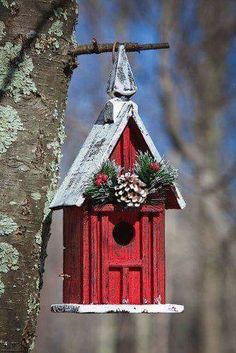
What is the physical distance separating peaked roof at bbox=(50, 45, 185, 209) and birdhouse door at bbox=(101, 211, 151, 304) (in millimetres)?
132

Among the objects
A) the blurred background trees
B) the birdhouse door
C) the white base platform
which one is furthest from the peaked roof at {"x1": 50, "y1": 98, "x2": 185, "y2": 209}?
Result: the blurred background trees

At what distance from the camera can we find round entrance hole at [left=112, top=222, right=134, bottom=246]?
3115 mm

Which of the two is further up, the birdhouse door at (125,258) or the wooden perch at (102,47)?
the wooden perch at (102,47)

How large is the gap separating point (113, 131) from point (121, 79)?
0.49ft

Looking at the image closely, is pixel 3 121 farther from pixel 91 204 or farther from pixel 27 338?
pixel 27 338

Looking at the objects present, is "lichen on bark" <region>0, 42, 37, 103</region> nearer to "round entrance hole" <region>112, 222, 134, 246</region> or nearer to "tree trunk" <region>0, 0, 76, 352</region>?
"tree trunk" <region>0, 0, 76, 352</region>

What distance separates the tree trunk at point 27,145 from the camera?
2.82m

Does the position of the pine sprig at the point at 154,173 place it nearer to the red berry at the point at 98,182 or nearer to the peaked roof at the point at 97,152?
the peaked roof at the point at 97,152

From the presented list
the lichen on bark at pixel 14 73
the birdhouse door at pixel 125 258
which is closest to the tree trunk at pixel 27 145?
the lichen on bark at pixel 14 73

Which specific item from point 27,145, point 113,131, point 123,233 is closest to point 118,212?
point 123,233

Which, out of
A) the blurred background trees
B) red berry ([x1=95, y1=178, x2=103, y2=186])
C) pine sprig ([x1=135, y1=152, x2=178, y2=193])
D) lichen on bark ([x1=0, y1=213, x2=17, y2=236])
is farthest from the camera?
the blurred background trees

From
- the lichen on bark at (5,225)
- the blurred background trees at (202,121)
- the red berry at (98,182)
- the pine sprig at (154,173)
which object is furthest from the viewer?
the blurred background trees at (202,121)

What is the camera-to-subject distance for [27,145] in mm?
2873

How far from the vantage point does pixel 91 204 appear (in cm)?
303
